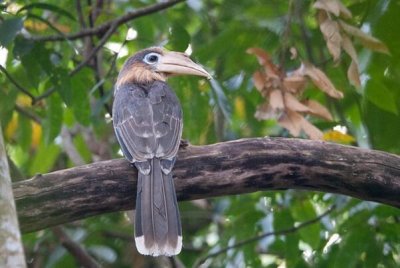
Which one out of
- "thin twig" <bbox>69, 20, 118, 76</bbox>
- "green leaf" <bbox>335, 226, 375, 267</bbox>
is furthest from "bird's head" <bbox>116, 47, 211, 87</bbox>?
"green leaf" <bbox>335, 226, 375, 267</bbox>

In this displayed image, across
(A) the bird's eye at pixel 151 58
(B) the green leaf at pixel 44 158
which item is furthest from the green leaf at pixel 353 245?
(B) the green leaf at pixel 44 158

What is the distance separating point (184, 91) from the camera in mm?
6867

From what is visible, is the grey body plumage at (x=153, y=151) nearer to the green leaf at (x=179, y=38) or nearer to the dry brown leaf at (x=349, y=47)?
the green leaf at (x=179, y=38)

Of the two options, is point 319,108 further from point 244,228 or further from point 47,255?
point 47,255

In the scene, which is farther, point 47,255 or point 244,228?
point 47,255

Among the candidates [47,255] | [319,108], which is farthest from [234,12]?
[47,255]

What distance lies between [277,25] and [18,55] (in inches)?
74.4

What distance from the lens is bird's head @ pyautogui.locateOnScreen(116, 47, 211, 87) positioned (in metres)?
6.41

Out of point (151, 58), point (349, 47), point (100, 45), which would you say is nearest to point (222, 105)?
point (151, 58)

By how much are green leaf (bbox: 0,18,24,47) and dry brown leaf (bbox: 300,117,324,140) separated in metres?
1.74

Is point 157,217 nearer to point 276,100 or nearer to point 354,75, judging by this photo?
point 276,100

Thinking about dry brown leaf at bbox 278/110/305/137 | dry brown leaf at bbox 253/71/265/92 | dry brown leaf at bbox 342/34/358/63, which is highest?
dry brown leaf at bbox 342/34/358/63

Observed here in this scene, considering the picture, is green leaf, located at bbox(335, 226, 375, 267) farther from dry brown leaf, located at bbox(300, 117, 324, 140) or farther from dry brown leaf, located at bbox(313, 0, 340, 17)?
dry brown leaf, located at bbox(313, 0, 340, 17)

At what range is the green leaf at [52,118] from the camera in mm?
6500
